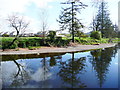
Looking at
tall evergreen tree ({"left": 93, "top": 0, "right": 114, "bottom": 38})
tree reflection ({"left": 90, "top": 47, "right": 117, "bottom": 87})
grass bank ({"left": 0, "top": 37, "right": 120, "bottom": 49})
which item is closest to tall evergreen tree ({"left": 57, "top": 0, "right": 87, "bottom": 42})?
grass bank ({"left": 0, "top": 37, "right": 120, "bottom": 49})

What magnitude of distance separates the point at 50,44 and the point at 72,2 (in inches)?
313

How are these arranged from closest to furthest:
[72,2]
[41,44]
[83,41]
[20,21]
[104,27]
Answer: [20,21] < [41,44] < [72,2] < [83,41] < [104,27]

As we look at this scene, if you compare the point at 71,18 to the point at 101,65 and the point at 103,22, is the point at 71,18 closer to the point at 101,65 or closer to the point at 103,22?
the point at 101,65

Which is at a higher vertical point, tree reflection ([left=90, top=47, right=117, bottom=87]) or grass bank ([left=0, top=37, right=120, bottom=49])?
grass bank ([left=0, top=37, right=120, bottom=49])

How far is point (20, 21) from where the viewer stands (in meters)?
14.5

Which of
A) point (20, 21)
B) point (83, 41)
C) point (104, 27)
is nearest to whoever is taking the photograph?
point (20, 21)

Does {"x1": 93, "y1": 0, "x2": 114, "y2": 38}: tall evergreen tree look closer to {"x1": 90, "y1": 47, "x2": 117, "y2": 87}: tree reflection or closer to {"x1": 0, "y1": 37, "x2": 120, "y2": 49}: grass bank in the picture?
{"x1": 0, "y1": 37, "x2": 120, "y2": 49}: grass bank

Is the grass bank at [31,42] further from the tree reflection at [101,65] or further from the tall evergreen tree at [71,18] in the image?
the tree reflection at [101,65]

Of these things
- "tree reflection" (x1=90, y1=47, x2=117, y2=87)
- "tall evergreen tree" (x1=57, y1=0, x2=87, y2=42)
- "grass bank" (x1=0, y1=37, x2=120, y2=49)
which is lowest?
"tree reflection" (x1=90, y1=47, x2=117, y2=87)

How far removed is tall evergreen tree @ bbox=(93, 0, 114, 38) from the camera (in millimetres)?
34062

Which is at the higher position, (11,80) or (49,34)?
(49,34)

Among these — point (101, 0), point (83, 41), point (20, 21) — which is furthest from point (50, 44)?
point (101, 0)

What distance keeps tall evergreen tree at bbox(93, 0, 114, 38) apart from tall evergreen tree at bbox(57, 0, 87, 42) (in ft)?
52.0

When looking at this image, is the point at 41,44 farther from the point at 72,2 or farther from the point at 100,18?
the point at 100,18
